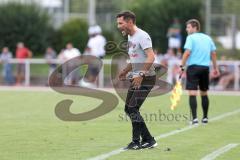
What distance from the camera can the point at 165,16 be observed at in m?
46.1

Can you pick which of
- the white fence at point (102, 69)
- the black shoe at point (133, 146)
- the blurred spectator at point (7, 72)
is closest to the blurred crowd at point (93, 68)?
the blurred spectator at point (7, 72)

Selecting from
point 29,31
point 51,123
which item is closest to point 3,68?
point 29,31

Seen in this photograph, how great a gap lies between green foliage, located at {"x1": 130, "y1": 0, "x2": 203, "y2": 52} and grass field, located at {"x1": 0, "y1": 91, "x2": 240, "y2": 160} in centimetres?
2471

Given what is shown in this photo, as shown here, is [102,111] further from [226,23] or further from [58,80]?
[226,23]

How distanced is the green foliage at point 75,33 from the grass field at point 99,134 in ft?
82.2

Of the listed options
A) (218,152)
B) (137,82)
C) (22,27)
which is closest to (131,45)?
(137,82)

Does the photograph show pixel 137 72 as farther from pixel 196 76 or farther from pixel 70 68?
pixel 70 68

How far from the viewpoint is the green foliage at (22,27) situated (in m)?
44.8

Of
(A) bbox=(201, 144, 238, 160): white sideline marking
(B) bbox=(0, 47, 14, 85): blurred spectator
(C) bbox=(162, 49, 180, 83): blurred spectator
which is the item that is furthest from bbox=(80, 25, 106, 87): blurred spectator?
(A) bbox=(201, 144, 238, 160): white sideline marking

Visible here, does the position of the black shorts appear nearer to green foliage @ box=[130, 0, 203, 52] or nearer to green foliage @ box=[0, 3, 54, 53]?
green foliage @ box=[130, 0, 203, 52]

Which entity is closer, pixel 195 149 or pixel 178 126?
pixel 195 149

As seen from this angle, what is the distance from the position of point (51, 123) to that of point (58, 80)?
1457cm

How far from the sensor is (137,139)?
11.4 metres

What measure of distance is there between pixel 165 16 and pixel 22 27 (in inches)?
330
